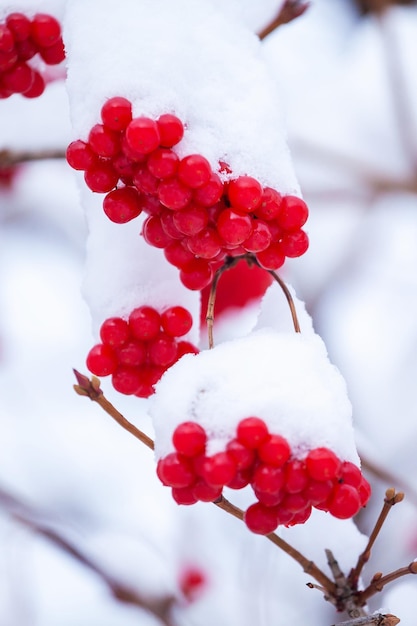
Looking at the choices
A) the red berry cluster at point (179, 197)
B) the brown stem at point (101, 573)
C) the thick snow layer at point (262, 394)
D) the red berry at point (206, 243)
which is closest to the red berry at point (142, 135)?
the red berry cluster at point (179, 197)

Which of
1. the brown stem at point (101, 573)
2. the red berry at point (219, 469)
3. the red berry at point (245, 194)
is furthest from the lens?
the brown stem at point (101, 573)

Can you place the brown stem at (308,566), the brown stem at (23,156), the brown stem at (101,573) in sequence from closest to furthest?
the brown stem at (308,566)
the brown stem at (23,156)
the brown stem at (101,573)

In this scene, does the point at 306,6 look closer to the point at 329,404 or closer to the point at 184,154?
the point at 184,154

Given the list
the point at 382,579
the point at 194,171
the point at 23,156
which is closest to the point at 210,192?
the point at 194,171

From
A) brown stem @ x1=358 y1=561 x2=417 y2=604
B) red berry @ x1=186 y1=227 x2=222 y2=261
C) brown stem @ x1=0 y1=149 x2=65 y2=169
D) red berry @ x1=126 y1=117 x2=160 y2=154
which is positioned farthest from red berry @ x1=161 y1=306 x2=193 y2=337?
brown stem @ x1=0 y1=149 x2=65 y2=169

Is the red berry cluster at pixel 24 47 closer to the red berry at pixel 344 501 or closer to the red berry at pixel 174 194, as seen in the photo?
the red berry at pixel 174 194

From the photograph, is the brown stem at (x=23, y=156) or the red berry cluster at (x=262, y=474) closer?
the red berry cluster at (x=262, y=474)
